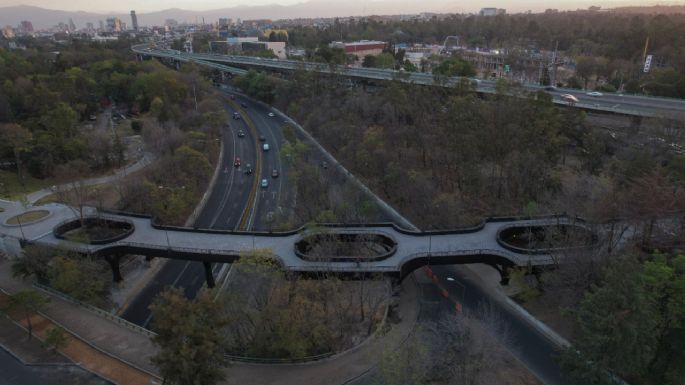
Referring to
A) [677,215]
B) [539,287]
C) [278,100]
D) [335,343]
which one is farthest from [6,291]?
[278,100]

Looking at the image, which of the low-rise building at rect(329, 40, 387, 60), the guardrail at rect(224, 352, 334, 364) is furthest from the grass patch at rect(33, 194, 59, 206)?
the low-rise building at rect(329, 40, 387, 60)

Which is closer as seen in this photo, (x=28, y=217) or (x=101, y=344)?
(x=101, y=344)

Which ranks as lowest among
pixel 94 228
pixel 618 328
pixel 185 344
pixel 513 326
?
pixel 513 326

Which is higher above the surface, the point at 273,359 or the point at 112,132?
the point at 112,132

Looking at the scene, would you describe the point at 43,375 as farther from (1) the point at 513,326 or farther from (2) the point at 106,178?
(2) the point at 106,178

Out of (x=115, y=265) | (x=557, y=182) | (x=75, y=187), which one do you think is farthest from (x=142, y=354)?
(x=557, y=182)

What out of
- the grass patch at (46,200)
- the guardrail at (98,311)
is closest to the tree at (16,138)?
the grass patch at (46,200)

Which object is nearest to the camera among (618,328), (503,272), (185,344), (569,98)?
(618,328)
